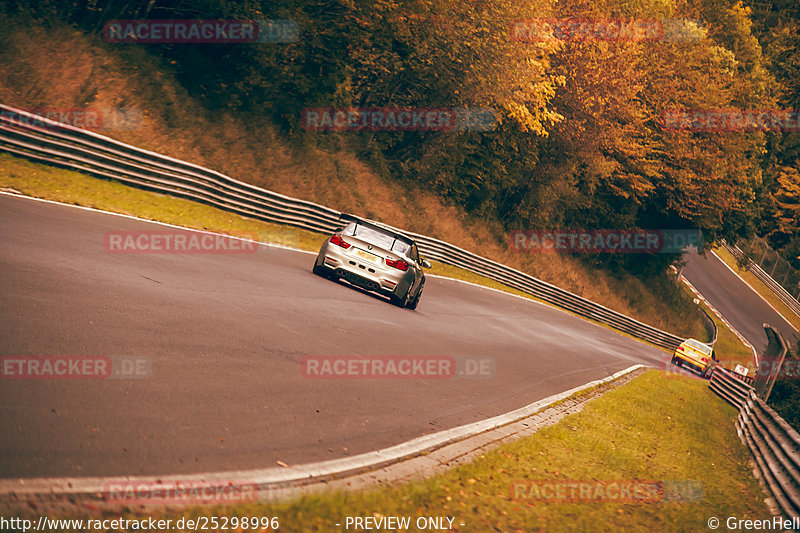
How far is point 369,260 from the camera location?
14125 mm

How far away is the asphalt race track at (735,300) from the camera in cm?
4922

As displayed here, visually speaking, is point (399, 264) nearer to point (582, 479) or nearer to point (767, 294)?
point (582, 479)

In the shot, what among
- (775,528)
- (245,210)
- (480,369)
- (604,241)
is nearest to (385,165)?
(245,210)

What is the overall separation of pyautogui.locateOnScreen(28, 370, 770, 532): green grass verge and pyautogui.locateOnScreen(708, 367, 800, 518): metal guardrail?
251 millimetres

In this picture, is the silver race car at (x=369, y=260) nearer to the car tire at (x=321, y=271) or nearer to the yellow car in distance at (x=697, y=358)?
the car tire at (x=321, y=271)

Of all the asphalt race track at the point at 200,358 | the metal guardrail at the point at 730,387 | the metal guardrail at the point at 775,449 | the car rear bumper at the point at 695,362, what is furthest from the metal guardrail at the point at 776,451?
the car rear bumper at the point at 695,362

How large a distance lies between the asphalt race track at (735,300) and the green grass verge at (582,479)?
3965 centimetres

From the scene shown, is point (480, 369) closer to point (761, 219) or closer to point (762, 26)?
point (761, 219)

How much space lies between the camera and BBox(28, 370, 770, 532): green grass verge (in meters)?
4.82

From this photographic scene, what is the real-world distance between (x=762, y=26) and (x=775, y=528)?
54866mm

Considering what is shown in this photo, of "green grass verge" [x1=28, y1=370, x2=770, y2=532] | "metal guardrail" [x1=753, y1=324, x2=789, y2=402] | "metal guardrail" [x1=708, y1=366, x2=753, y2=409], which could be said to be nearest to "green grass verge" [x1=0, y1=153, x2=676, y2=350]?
"green grass verge" [x1=28, y1=370, x2=770, y2=532]

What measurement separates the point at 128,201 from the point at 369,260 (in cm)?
685

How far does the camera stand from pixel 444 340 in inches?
512

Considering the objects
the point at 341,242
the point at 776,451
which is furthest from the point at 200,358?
the point at 776,451
